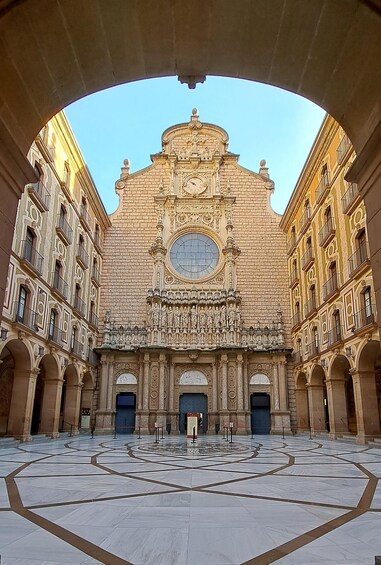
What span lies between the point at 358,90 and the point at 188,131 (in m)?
31.3

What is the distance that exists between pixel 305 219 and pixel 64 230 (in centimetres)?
1511

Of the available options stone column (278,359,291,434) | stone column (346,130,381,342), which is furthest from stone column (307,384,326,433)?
stone column (346,130,381,342)

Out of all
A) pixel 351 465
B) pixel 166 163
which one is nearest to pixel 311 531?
pixel 351 465

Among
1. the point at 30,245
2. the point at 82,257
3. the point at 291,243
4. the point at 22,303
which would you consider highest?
the point at 291,243

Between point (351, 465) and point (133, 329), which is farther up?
point (133, 329)

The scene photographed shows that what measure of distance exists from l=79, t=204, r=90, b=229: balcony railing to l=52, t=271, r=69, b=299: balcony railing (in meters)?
5.06

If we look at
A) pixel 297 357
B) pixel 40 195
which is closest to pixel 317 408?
pixel 297 357

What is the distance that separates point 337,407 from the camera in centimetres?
2283

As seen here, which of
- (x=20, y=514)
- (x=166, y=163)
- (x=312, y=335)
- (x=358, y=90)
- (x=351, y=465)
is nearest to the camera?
(x=20, y=514)

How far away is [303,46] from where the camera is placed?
6.43 meters

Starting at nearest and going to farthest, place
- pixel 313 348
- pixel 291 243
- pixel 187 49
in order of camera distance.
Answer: pixel 187 49, pixel 313 348, pixel 291 243

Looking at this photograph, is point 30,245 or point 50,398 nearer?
point 30,245

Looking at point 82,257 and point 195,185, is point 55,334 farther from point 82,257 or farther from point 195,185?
point 195,185

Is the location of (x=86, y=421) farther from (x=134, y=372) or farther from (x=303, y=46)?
(x=303, y=46)
